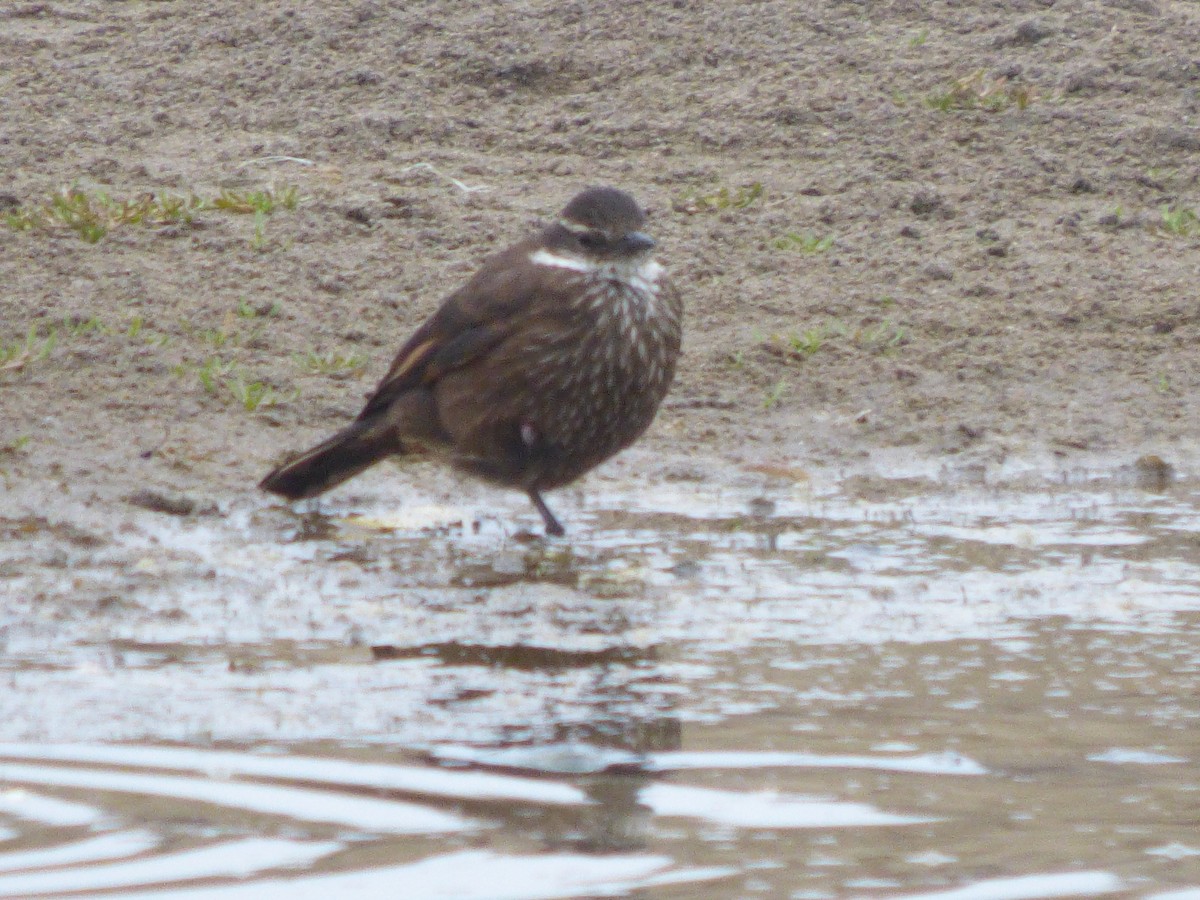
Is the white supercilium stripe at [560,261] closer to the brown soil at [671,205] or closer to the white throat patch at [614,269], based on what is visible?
the white throat patch at [614,269]

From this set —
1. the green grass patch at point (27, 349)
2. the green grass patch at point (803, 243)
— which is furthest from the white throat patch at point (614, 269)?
the green grass patch at point (803, 243)

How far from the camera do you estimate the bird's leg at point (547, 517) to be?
621cm

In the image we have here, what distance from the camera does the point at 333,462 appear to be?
639 centimetres

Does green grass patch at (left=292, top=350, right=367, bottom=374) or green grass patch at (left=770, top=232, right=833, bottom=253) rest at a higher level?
green grass patch at (left=770, top=232, right=833, bottom=253)

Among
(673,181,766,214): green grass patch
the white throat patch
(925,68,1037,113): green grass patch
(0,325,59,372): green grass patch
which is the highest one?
(925,68,1037,113): green grass patch

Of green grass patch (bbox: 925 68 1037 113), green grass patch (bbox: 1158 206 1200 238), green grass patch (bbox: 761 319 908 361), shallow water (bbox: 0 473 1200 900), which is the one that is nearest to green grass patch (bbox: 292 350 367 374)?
shallow water (bbox: 0 473 1200 900)

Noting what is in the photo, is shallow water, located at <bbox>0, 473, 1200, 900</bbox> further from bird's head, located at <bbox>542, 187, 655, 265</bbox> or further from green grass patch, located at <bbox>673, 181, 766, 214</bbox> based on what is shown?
green grass patch, located at <bbox>673, 181, 766, 214</bbox>

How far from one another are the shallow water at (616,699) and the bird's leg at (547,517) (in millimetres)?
95

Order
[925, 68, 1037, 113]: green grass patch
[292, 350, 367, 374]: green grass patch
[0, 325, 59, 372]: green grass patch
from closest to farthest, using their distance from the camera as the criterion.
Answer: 1. [0, 325, 59, 372]: green grass patch
2. [292, 350, 367, 374]: green grass patch
3. [925, 68, 1037, 113]: green grass patch

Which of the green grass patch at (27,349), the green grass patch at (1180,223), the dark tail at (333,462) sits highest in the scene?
the green grass patch at (1180,223)

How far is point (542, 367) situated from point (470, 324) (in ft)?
1.02

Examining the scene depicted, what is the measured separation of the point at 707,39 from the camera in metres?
10.0

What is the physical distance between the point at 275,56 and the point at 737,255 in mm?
2748

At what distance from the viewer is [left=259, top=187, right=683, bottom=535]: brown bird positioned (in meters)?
6.17
